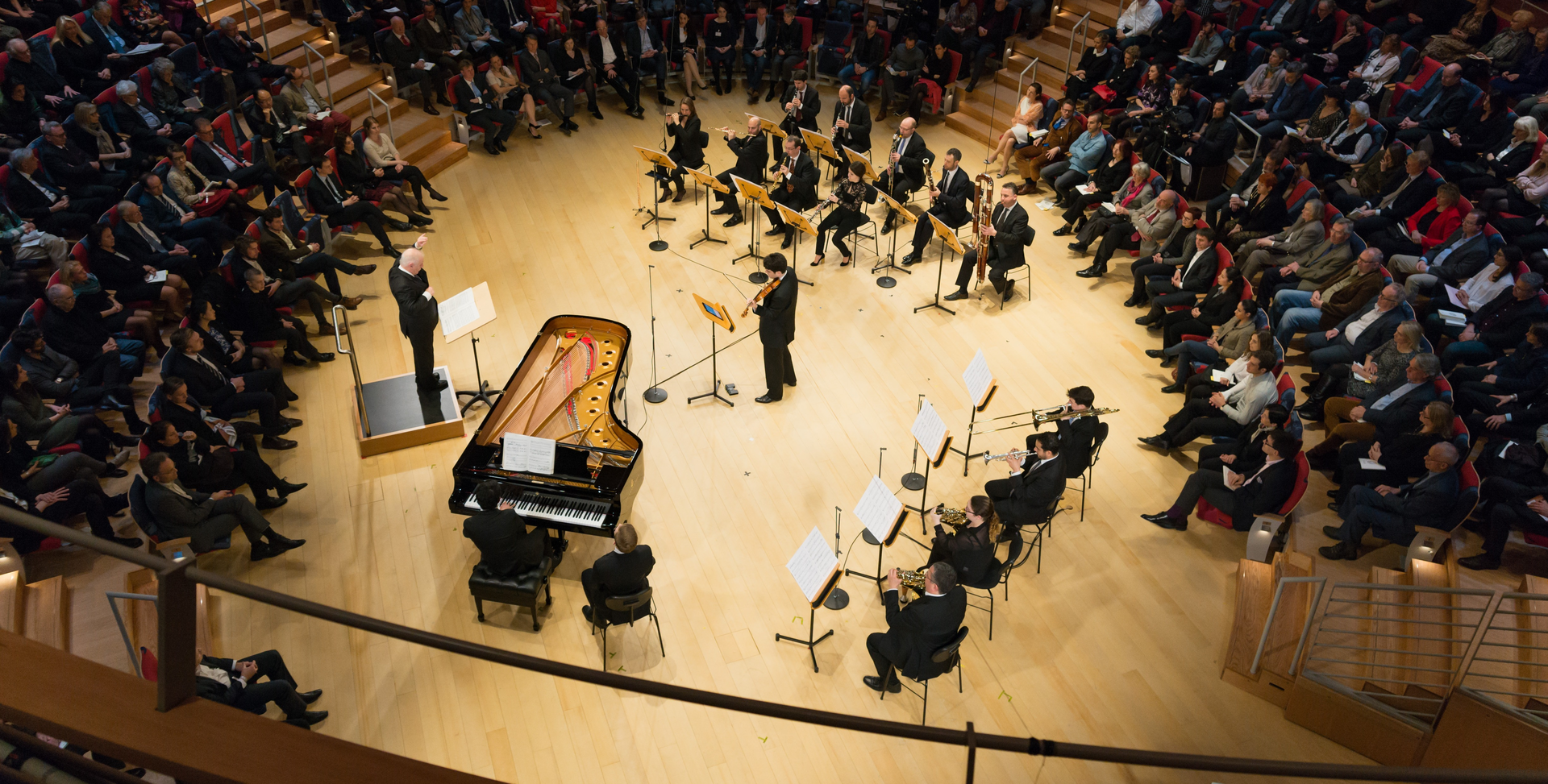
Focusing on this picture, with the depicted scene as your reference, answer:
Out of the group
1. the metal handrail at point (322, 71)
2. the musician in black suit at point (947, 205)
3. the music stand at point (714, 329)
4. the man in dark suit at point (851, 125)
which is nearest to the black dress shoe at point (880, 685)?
the music stand at point (714, 329)

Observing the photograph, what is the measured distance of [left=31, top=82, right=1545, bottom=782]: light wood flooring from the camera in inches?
234

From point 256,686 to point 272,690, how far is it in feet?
0.28

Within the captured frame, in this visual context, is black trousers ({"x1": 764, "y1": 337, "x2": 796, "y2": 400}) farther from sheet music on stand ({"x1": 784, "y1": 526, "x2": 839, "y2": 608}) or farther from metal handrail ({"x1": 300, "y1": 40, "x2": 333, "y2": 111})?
metal handrail ({"x1": 300, "y1": 40, "x2": 333, "y2": 111})

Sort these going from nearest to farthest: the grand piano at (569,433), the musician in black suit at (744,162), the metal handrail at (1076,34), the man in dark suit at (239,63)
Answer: the grand piano at (569,433)
the man in dark suit at (239,63)
the musician in black suit at (744,162)
the metal handrail at (1076,34)

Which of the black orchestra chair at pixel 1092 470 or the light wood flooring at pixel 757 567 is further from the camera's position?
the black orchestra chair at pixel 1092 470

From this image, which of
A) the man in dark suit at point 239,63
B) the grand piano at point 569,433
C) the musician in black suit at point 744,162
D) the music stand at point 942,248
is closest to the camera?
the grand piano at point 569,433

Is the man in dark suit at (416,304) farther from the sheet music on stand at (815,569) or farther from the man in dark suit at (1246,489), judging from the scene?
the man in dark suit at (1246,489)

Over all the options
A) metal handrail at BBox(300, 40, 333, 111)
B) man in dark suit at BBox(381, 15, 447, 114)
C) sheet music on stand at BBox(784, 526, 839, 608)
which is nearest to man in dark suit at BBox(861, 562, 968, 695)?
sheet music on stand at BBox(784, 526, 839, 608)

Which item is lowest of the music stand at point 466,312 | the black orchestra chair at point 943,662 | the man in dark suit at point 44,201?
the black orchestra chair at point 943,662

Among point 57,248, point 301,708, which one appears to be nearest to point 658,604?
point 301,708

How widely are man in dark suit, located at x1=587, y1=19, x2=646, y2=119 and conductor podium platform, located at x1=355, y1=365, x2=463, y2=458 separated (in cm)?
632

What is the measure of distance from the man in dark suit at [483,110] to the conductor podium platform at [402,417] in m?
4.83

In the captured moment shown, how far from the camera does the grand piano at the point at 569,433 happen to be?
6.36m

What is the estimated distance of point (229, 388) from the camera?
7469 millimetres
